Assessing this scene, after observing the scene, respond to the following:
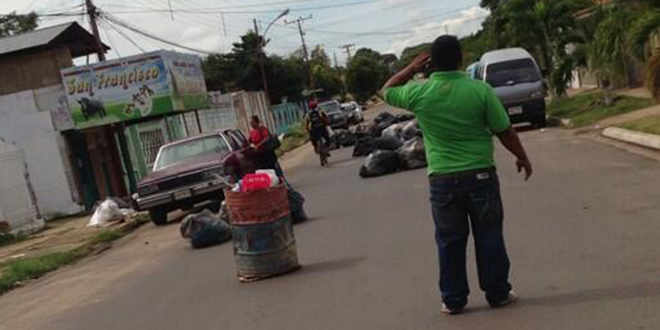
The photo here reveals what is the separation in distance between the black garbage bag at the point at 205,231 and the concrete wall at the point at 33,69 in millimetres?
16720

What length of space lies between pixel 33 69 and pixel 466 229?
2396 cm

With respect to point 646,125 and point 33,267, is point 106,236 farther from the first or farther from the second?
point 646,125

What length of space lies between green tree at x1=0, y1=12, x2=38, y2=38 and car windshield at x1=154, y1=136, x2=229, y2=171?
119ft

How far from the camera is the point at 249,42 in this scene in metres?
75.4

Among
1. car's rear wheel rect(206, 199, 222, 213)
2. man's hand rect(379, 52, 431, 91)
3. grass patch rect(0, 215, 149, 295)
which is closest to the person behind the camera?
man's hand rect(379, 52, 431, 91)

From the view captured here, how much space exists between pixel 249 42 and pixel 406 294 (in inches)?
2758

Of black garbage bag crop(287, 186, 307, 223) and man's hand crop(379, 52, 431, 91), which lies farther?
black garbage bag crop(287, 186, 307, 223)

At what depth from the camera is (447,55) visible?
19.0ft

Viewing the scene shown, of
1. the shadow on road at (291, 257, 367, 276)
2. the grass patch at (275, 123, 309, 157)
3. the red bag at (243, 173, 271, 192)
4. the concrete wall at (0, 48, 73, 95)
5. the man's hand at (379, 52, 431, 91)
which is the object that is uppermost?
the concrete wall at (0, 48, 73, 95)

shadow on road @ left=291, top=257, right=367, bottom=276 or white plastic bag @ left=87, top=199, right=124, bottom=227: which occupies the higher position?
shadow on road @ left=291, top=257, right=367, bottom=276

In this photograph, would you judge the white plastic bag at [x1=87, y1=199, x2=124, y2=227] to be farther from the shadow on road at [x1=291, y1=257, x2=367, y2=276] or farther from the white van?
the shadow on road at [x1=291, y1=257, x2=367, y2=276]

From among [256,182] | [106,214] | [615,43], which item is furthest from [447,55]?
[106,214]

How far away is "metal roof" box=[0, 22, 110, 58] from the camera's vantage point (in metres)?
26.7

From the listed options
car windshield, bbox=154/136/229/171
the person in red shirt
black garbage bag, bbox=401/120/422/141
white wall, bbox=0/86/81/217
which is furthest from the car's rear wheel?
white wall, bbox=0/86/81/217
